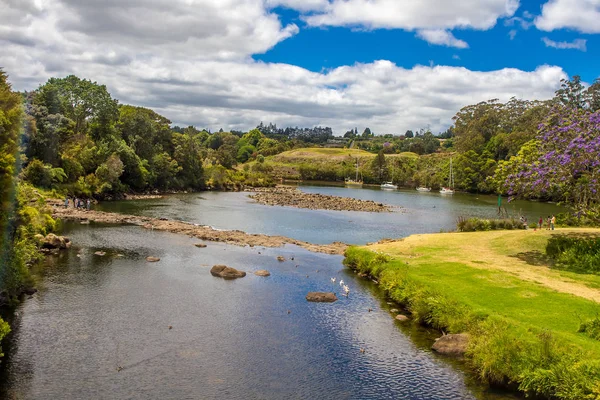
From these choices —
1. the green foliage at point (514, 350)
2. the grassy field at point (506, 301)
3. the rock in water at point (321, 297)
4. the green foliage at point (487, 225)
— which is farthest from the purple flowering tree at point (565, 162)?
the green foliage at point (487, 225)

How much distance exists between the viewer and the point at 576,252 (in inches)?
1690

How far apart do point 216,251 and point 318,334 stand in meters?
28.1

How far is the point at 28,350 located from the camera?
87.0 feet

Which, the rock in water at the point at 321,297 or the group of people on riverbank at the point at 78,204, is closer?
the rock in water at the point at 321,297

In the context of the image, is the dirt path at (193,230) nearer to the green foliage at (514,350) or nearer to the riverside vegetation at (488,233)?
the riverside vegetation at (488,233)

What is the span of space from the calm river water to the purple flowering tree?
17511mm

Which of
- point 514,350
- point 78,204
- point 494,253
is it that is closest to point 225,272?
point 494,253

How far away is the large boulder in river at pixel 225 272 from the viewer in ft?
147

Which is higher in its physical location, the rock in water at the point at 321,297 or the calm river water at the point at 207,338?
the rock in water at the point at 321,297

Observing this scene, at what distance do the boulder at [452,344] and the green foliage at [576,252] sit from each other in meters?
17.7

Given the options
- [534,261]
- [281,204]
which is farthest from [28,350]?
[281,204]

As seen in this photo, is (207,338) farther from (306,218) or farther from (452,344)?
(306,218)

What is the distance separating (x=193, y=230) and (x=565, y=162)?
4750cm

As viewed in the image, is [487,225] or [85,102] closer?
[487,225]
